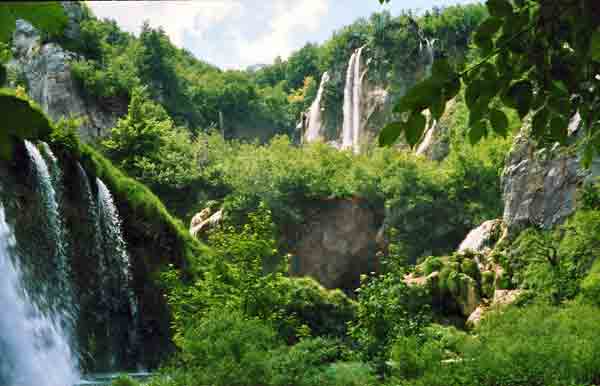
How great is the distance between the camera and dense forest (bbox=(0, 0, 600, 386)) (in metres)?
1.89

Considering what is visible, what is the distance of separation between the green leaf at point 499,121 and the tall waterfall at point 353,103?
139 feet

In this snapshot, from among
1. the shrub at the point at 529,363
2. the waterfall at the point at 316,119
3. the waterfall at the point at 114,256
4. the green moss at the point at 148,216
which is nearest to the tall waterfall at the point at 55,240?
the waterfall at the point at 114,256

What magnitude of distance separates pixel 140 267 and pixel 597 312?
10196 millimetres

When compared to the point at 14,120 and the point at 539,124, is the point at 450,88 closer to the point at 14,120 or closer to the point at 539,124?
the point at 539,124

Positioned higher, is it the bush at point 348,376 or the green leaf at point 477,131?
the green leaf at point 477,131

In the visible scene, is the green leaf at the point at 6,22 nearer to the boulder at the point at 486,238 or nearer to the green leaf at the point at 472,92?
the green leaf at the point at 472,92

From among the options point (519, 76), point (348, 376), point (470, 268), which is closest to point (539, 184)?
point (470, 268)

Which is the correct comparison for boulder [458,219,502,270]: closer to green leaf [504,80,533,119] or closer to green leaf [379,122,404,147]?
green leaf [504,80,533,119]

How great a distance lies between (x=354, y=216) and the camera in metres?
29.7

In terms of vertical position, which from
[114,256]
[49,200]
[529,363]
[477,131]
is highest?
[49,200]

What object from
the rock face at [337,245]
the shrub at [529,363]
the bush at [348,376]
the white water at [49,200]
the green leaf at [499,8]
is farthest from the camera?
the rock face at [337,245]

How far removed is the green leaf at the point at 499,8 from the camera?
1766 millimetres

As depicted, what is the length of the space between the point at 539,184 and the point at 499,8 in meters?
18.4

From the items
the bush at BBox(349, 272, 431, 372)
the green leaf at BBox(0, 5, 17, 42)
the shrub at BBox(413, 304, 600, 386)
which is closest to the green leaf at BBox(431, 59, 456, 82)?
the green leaf at BBox(0, 5, 17, 42)
